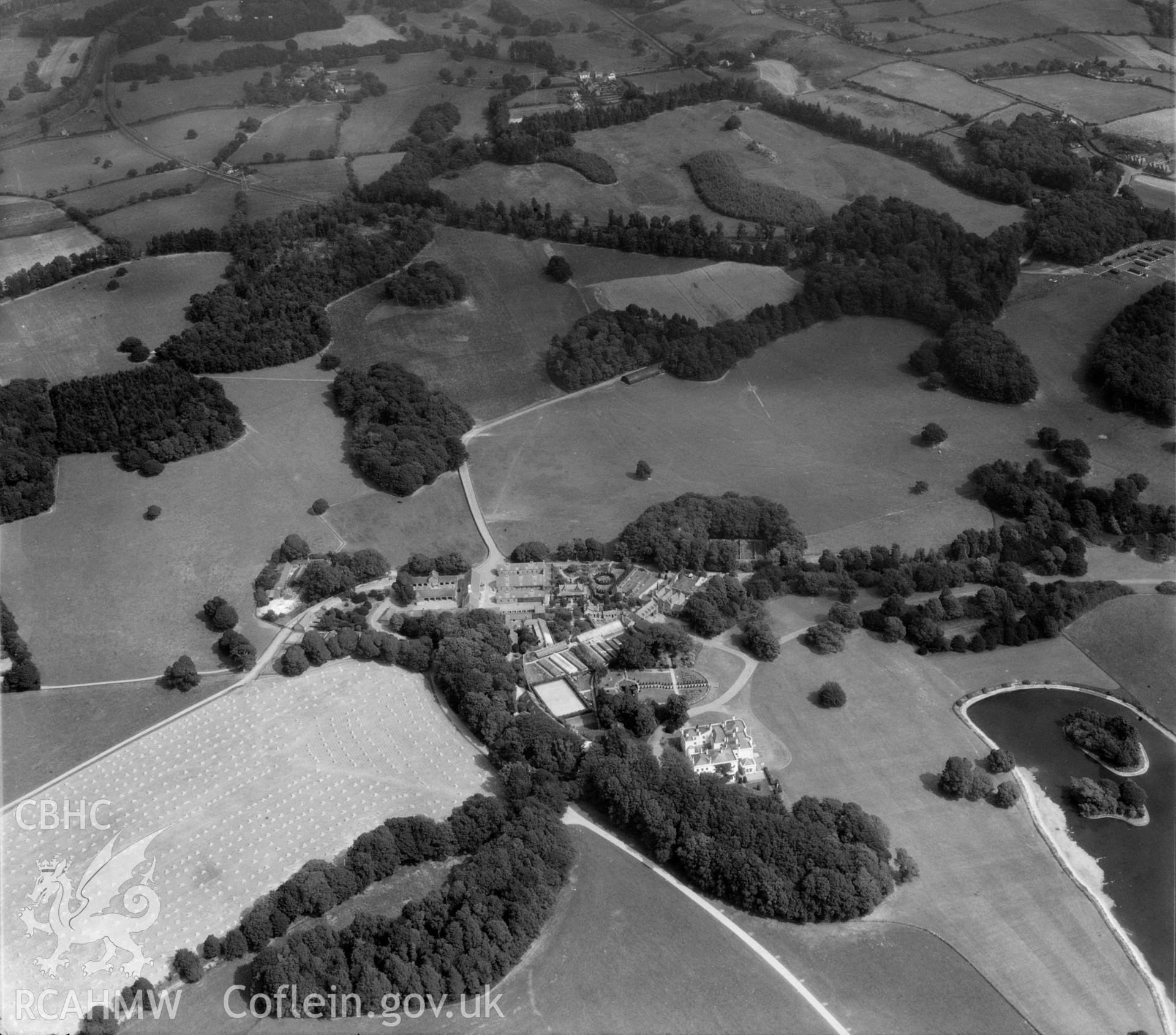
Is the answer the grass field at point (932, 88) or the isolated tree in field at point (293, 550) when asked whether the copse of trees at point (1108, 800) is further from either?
the grass field at point (932, 88)

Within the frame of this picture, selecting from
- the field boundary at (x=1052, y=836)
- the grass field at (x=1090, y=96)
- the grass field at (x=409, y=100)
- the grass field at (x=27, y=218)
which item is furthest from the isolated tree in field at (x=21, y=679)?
the grass field at (x=1090, y=96)

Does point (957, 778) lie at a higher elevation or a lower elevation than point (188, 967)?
higher

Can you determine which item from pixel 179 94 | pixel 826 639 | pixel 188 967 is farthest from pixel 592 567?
pixel 179 94

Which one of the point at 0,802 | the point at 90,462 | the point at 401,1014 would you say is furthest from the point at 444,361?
the point at 401,1014

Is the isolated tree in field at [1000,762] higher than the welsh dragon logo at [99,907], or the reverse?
the isolated tree in field at [1000,762]

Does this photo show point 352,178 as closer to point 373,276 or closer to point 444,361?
point 373,276

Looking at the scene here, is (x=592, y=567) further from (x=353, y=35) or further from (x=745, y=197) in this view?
(x=353, y=35)
